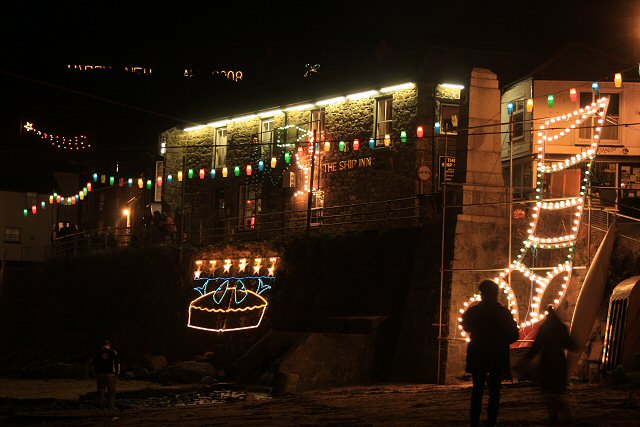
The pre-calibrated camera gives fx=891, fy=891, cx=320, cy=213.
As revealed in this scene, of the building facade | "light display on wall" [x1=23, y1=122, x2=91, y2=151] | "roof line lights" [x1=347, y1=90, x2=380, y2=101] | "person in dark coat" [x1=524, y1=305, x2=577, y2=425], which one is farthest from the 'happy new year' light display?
"light display on wall" [x1=23, y1=122, x2=91, y2=151]

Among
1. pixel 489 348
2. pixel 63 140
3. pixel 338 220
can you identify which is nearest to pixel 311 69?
pixel 338 220

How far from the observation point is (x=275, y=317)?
2717 cm

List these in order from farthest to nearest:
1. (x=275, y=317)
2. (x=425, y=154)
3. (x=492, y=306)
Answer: (x=425, y=154) → (x=275, y=317) → (x=492, y=306)

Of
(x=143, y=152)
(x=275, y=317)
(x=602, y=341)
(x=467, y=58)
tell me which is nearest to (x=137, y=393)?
(x=275, y=317)

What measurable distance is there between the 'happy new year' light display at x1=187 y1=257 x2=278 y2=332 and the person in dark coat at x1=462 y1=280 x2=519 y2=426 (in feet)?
58.4

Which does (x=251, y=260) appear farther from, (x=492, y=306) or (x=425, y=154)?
(x=492, y=306)

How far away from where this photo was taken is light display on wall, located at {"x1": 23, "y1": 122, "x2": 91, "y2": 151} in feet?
182

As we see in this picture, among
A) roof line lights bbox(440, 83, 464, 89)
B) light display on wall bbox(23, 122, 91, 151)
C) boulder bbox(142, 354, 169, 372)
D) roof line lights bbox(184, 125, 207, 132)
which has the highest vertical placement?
light display on wall bbox(23, 122, 91, 151)

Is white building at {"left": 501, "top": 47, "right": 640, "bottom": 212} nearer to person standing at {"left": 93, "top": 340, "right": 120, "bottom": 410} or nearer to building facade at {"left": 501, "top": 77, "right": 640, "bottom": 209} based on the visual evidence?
building facade at {"left": 501, "top": 77, "right": 640, "bottom": 209}

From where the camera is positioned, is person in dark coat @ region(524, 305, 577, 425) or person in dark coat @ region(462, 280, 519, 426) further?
person in dark coat @ region(524, 305, 577, 425)

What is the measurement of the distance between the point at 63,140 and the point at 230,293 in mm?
30041

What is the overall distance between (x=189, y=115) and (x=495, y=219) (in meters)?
22.8

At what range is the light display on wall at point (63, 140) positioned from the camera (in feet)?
182

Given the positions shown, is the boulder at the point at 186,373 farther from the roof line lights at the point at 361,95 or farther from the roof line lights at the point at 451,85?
the roof line lights at the point at 451,85
